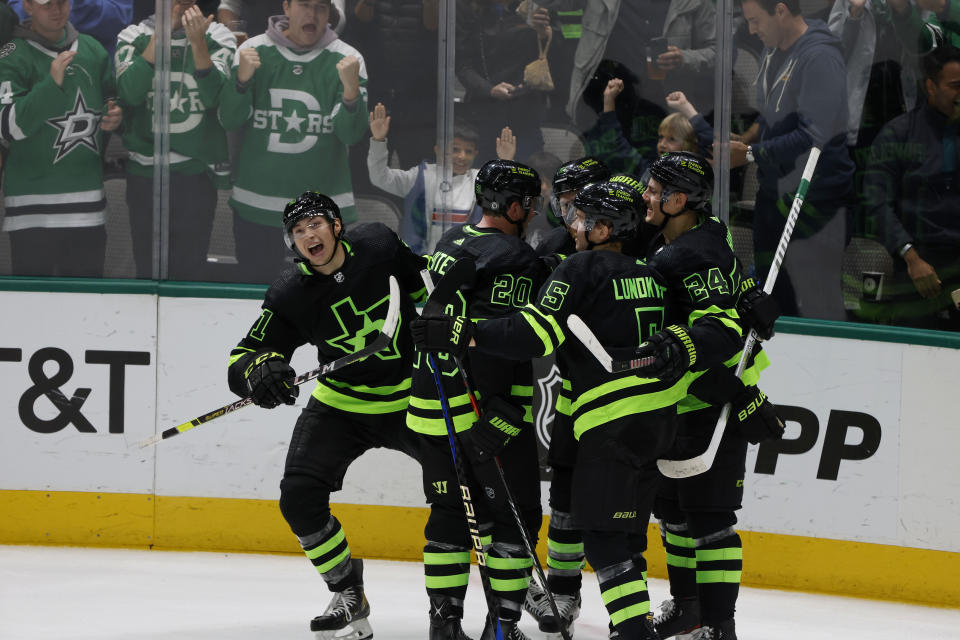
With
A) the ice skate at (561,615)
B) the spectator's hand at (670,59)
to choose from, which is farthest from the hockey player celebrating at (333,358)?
the spectator's hand at (670,59)

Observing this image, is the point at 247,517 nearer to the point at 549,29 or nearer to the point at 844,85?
the point at 549,29

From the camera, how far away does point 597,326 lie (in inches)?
133

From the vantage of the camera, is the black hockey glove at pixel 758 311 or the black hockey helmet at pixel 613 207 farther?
the black hockey glove at pixel 758 311

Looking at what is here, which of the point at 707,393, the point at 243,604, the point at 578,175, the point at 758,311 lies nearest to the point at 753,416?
the point at 707,393

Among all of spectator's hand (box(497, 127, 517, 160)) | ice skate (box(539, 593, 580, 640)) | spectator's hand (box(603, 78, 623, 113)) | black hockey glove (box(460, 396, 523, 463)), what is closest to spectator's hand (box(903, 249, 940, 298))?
spectator's hand (box(603, 78, 623, 113))

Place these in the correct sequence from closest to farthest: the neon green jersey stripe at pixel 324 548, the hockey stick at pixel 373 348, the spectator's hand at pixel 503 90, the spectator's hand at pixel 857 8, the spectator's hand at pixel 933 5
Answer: the hockey stick at pixel 373 348 < the neon green jersey stripe at pixel 324 548 < the spectator's hand at pixel 933 5 < the spectator's hand at pixel 857 8 < the spectator's hand at pixel 503 90

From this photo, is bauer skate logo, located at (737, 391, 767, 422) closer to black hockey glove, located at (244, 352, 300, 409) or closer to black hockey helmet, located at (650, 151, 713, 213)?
black hockey helmet, located at (650, 151, 713, 213)

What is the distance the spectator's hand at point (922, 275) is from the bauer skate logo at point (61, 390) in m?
3.00

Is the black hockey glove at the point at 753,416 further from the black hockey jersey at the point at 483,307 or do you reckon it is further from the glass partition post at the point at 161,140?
the glass partition post at the point at 161,140

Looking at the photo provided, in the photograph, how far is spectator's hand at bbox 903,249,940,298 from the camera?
15.6 feet

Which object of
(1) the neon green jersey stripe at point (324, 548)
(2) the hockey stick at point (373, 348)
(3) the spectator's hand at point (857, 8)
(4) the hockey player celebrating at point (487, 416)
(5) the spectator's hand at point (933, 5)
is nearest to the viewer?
(4) the hockey player celebrating at point (487, 416)

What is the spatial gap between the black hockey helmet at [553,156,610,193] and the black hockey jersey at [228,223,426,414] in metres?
Result: 0.56

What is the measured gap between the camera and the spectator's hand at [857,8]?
4812mm

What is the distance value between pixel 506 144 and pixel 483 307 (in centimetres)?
163
